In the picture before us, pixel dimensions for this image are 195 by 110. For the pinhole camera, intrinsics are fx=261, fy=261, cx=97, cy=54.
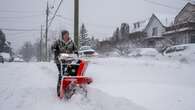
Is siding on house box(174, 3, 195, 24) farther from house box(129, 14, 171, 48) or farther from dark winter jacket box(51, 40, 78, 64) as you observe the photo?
dark winter jacket box(51, 40, 78, 64)

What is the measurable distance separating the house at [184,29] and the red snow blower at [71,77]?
3177cm

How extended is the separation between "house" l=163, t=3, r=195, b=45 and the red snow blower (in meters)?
31.8

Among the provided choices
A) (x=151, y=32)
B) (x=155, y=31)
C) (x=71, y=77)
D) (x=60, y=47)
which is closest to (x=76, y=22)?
(x=60, y=47)

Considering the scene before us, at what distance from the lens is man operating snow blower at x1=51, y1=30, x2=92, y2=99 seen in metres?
6.28

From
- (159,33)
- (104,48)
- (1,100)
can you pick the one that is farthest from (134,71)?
(159,33)

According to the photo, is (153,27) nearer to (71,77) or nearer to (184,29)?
(184,29)

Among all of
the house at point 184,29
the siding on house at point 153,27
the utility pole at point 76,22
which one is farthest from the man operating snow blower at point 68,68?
the siding on house at point 153,27

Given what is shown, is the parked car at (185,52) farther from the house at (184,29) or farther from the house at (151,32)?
the house at (151,32)

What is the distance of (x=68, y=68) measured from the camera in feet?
21.8

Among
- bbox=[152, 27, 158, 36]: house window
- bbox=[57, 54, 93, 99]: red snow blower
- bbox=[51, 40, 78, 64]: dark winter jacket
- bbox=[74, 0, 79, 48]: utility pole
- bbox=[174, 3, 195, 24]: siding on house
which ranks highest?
bbox=[174, 3, 195, 24]: siding on house

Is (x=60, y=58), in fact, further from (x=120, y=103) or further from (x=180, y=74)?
Result: (x=180, y=74)

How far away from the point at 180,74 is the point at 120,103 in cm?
585

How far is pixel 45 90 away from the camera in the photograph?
7.88 m

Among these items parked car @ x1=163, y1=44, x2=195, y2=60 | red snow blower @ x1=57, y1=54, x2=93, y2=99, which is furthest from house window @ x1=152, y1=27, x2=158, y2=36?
red snow blower @ x1=57, y1=54, x2=93, y2=99
